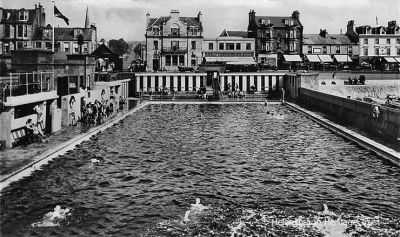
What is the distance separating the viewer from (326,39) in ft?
354

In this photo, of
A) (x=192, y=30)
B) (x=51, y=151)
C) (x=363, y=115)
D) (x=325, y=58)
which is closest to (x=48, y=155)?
(x=51, y=151)

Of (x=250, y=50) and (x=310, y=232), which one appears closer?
(x=310, y=232)

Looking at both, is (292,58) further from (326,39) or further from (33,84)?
(33,84)

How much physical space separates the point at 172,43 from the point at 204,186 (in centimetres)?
7639

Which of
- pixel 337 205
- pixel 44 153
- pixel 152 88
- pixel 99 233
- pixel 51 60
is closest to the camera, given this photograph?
pixel 99 233

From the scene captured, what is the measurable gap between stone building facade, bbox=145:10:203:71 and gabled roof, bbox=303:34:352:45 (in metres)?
28.6

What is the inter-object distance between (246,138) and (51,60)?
1675 centimetres

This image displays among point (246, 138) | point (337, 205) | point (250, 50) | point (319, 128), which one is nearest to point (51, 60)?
point (246, 138)

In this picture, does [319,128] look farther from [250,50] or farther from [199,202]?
[250,50]

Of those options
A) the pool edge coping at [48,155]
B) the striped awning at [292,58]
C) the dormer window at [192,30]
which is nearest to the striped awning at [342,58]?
the striped awning at [292,58]

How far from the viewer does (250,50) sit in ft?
324

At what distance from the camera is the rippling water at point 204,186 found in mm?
14852

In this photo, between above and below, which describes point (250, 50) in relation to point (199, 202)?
above

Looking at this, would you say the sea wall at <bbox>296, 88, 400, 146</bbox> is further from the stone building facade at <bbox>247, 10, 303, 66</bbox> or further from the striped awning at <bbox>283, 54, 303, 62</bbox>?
the stone building facade at <bbox>247, 10, 303, 66</bbox>
